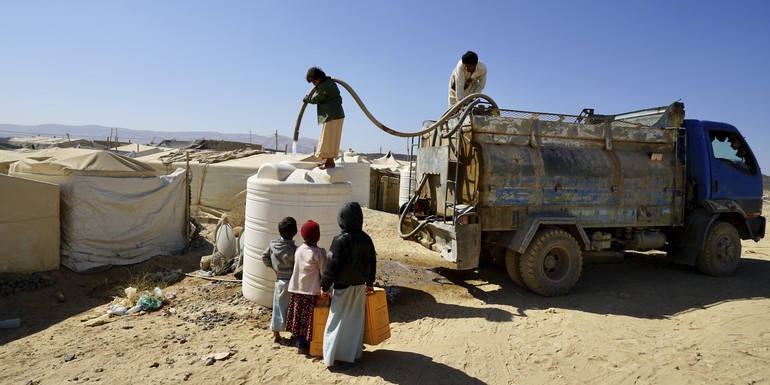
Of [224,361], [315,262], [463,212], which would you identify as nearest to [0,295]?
[224,361]

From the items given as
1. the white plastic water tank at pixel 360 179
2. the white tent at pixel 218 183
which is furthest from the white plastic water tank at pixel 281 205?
the white plastic water tank at pixel 360 179

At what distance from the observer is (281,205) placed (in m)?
5.02

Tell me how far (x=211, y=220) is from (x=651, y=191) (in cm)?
1059

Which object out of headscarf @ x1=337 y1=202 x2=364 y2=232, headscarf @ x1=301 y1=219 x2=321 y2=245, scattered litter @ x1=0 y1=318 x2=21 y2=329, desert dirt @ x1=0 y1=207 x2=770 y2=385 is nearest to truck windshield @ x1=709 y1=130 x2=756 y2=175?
desert dirt @ x1=0 y1=207 x2=770 y2=385

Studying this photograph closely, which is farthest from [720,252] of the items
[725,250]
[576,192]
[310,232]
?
[310,232]

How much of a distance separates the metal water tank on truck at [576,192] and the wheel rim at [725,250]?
0.02 meters

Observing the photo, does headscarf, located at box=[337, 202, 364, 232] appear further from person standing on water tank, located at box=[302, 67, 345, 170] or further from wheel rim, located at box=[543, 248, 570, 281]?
wheel rim, located at box=[543, 248, 570, 281]

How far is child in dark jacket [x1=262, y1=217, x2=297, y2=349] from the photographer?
4.28 metres

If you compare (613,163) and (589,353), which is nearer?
(589,353)

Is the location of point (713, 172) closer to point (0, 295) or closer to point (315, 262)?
point (315, 262)

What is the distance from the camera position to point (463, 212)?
6105 millimetres

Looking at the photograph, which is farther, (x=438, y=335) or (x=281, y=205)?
(x=281, y=205)

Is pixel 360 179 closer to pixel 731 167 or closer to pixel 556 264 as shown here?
pixel 556 264

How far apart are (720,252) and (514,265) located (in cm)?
406
